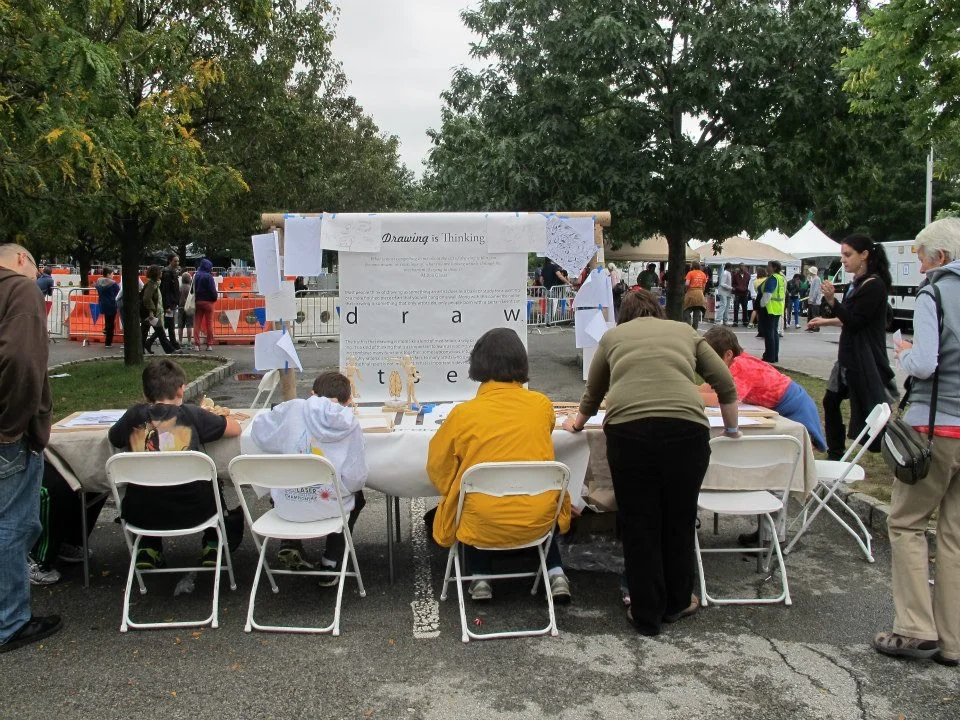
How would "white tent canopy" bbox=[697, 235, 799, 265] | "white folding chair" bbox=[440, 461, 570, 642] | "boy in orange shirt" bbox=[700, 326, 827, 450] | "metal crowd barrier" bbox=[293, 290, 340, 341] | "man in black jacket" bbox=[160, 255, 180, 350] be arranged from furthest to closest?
"white tent canopy" bbox=[697, 235, 799, 265] < "metal crowd barrier" bbox=[293, 290, 340, 341] < "man in black jacket" bbox=[160, 255, 180, 350] < "boy in orange shirt" bbox=[700, 326, 827, 450] < "white folding chair" bbox=[440, 461, 570, 642]

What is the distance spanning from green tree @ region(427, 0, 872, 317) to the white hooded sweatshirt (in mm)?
8230

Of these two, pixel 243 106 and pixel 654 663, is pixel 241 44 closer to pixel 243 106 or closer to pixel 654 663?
pixel 243 106

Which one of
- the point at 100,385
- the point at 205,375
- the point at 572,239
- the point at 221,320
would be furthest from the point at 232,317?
the point at 572,239

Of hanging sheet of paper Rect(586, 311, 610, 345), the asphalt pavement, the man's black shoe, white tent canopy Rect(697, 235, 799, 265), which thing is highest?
white tent canopy Rect(697, 235, 799, 265)

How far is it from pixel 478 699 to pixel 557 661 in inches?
18.6

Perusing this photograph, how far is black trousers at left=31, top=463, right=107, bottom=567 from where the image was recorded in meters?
4.70

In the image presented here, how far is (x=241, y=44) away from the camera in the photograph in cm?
1299

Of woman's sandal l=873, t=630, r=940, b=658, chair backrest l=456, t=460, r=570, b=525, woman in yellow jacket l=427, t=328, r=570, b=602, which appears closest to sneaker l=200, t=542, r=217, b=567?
woman in yellow jacket l=427, t=328, r=570, b=602

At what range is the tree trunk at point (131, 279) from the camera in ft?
41.4

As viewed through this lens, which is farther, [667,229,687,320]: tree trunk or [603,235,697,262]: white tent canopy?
[603,235,697,262]: white tent canopy

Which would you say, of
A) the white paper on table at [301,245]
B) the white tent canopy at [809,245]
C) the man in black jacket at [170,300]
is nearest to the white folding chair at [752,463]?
the white paper on table at [301,245]

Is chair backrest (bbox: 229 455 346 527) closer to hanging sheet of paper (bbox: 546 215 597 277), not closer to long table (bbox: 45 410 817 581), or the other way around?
long table (bbox: 45 410 817 581)

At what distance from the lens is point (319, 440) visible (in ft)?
14.2

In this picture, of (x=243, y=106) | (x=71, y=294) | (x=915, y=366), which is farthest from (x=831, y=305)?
(x=71, y=294)
